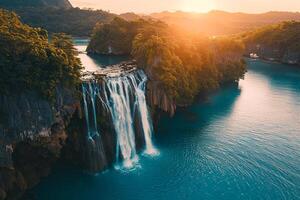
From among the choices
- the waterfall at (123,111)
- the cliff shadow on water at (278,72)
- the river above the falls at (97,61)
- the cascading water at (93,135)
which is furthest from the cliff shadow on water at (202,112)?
the cliff shadow on water at (278,72)

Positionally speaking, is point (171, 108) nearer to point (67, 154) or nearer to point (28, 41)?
point (67, 154)

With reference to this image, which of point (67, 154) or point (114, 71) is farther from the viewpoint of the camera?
point (114, 71)

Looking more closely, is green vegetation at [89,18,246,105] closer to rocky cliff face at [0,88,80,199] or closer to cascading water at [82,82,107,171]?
cascading water at [82,82,107,171]

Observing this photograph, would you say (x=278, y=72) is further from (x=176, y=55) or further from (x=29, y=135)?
(x=29, y=135)

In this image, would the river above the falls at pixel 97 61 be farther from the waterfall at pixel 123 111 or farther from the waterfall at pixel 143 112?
the waterfall at pixel 123 111

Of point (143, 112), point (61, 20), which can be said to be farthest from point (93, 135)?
point (61, 20)

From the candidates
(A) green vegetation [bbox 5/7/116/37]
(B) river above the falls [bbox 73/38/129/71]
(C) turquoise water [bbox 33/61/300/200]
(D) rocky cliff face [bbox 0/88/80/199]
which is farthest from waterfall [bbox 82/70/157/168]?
(A) green vegetation [bbox 5/7/116/37]

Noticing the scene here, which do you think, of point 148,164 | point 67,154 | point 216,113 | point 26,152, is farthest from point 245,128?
point 26,152
